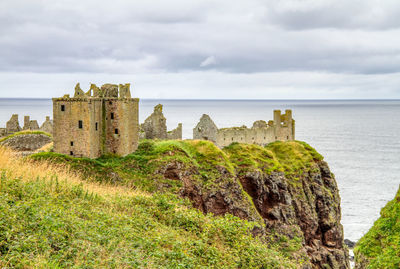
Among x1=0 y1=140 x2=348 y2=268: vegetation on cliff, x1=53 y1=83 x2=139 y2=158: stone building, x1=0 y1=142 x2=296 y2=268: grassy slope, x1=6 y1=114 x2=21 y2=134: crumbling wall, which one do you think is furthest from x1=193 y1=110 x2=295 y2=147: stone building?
x1=0 y1=142 x2=296 y2=268: grassy slope

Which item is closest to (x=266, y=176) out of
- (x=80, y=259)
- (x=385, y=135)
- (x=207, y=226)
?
(x=207, y=226)

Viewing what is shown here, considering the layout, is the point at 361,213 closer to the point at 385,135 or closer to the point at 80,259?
the point at 80,259

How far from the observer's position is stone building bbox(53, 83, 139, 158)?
4066cm

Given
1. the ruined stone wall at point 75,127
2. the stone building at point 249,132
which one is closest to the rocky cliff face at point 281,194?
the stone building at point 249,132

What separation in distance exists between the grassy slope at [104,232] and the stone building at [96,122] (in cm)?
1944

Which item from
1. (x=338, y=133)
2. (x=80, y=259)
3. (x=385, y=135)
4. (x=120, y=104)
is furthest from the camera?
(x=338, y=133)

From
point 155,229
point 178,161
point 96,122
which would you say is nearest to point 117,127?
point 96,122

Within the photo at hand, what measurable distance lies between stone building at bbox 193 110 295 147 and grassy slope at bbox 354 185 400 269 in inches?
975

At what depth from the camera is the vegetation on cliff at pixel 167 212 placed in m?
13.2

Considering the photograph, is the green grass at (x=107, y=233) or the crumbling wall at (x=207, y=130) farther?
the crumbling wall at (x=207, y=130)

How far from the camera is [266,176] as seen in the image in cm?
4669

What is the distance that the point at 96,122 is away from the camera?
138ft

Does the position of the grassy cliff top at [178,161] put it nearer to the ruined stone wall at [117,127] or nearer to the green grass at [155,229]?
the green grass at [155,229]

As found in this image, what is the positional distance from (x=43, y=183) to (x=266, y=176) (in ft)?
105
